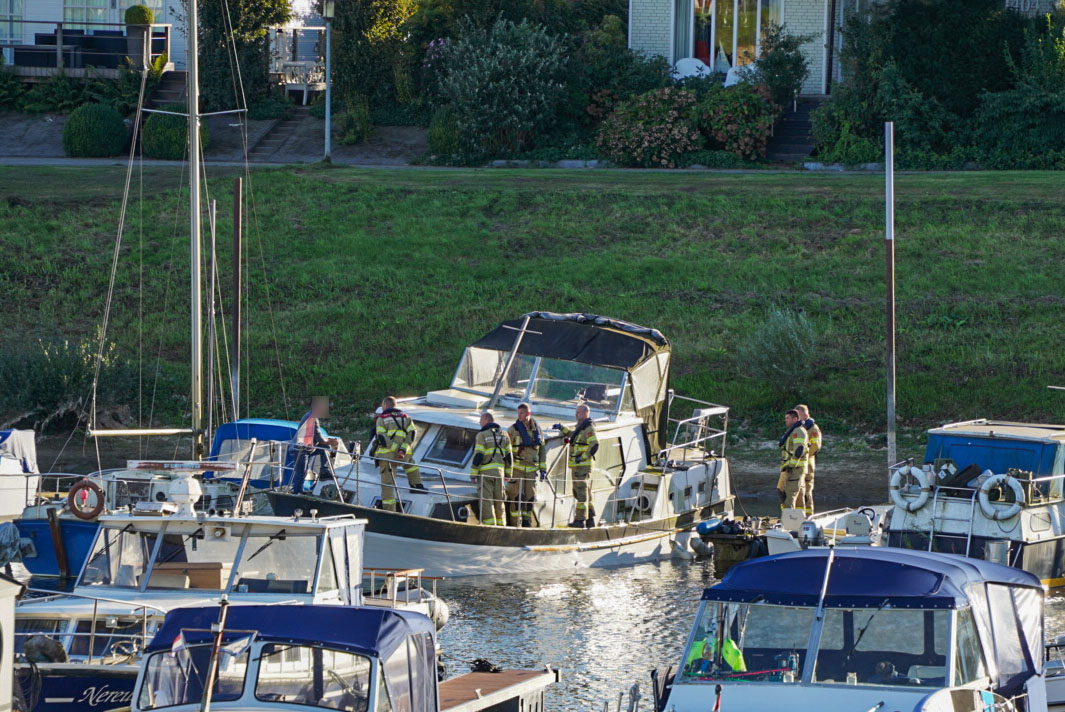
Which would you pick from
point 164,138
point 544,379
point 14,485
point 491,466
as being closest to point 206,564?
point 491,466

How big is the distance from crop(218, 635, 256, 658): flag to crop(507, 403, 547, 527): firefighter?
10078 mm

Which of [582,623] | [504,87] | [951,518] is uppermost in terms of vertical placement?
[504,87]

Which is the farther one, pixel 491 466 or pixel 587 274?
pixel 587 274

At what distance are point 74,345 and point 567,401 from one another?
479 inches

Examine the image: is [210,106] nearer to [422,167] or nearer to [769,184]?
[422,167]

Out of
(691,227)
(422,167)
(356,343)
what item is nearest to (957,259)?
(691,227)

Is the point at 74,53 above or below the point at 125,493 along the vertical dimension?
above

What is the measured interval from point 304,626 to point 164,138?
3488 cm

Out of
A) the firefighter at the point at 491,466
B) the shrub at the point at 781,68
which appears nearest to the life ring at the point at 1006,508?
the firefighter at the point at 491,466

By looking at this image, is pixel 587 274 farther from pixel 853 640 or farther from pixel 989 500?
pixel 853 640

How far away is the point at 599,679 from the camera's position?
49.6 feet

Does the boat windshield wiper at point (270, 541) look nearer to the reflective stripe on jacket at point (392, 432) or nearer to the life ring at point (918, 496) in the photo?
the reflective stripe on jacket at point (392, 432)

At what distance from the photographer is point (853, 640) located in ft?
33.4

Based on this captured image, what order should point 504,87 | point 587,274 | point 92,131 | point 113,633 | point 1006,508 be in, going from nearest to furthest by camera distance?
point 113,633, point 1006,508, point 587,274, point 504,87, point 92,131
